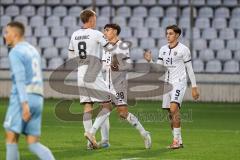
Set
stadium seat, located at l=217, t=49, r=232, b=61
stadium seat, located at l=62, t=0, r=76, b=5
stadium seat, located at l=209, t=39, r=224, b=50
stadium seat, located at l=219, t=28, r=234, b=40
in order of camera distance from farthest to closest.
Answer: stadium seat, located at l=62, t=0, r=76, b=5 < stadium seat, located at l=219, t=28, r=234, b=40 < stadium seat, located at l=209, t=39, r=224, b=50 < stadium seat, located at l=217, t=49, r=232, b=61

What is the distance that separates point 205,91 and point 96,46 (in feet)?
43.6

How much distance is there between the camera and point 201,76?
1057 inches

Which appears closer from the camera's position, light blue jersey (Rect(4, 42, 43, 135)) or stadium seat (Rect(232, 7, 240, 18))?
light blue jersey (Rect(4, 42, 43, 135))

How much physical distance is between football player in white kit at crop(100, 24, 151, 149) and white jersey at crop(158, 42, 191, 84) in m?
0.77

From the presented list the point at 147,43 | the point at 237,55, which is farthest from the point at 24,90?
the point at 147,43

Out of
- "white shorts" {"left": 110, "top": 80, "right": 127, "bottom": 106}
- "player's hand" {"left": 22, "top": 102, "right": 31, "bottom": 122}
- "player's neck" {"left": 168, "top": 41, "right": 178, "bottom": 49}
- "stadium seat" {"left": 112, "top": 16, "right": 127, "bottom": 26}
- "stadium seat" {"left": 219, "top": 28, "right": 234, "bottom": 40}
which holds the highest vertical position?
"stadium seat" {"left": 112, "top": 16, "right": 127, "bottom": 26}

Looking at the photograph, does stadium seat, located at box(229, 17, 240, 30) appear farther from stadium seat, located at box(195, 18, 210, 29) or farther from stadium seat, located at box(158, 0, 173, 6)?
stadium seat, located at box(158, 0, 173, 6)

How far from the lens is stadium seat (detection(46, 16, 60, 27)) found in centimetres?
3108

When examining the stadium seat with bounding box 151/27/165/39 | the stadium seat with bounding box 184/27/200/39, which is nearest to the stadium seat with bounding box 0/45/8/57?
the stadium seat with bounding box 151/27/165/39

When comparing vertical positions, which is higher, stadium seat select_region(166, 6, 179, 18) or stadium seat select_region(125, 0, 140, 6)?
stadium seat select_region(125, 0, 140, 6)

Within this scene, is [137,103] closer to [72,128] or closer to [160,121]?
[160,121]

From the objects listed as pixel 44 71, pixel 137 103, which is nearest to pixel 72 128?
pixel 137 103

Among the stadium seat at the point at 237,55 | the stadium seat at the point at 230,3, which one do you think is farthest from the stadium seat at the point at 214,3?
the stadium seat at the point at 237,55

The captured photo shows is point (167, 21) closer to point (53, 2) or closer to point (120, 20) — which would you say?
point (120, 20)
